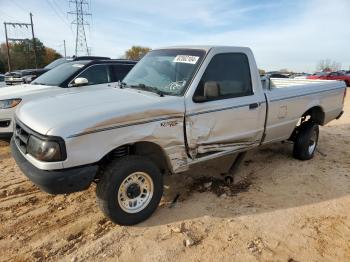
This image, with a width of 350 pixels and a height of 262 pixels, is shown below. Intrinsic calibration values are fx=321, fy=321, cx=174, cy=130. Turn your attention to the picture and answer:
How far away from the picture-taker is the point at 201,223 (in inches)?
147

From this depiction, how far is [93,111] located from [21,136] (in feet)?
3.15

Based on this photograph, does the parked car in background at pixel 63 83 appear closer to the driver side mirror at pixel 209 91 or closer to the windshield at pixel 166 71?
the windshield at pixel 166 71

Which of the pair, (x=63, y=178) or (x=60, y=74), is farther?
(x=60, y=74)

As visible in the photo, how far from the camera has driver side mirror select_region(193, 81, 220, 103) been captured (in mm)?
3748

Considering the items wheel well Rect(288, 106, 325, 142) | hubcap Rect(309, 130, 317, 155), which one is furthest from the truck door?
hubcap Rect(309, 130, 317, 155)

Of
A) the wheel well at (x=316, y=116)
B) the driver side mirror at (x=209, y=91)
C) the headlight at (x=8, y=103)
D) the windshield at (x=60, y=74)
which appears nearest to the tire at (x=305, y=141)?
the wheel well at (x=316, y=116)

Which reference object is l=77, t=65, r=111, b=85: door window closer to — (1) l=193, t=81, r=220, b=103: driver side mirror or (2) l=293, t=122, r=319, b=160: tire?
(1) l=193, t=81, r=220, b=103: driver side mirror

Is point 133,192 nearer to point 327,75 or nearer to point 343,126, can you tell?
point 343,126

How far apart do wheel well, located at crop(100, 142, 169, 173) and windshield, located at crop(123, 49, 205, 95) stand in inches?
27.3

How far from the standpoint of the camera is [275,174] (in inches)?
208

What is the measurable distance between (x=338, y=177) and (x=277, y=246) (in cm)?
246

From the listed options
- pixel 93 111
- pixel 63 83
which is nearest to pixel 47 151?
pixel 93 111

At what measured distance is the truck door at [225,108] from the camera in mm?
3844

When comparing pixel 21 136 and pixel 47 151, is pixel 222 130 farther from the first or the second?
pixel 21 136
